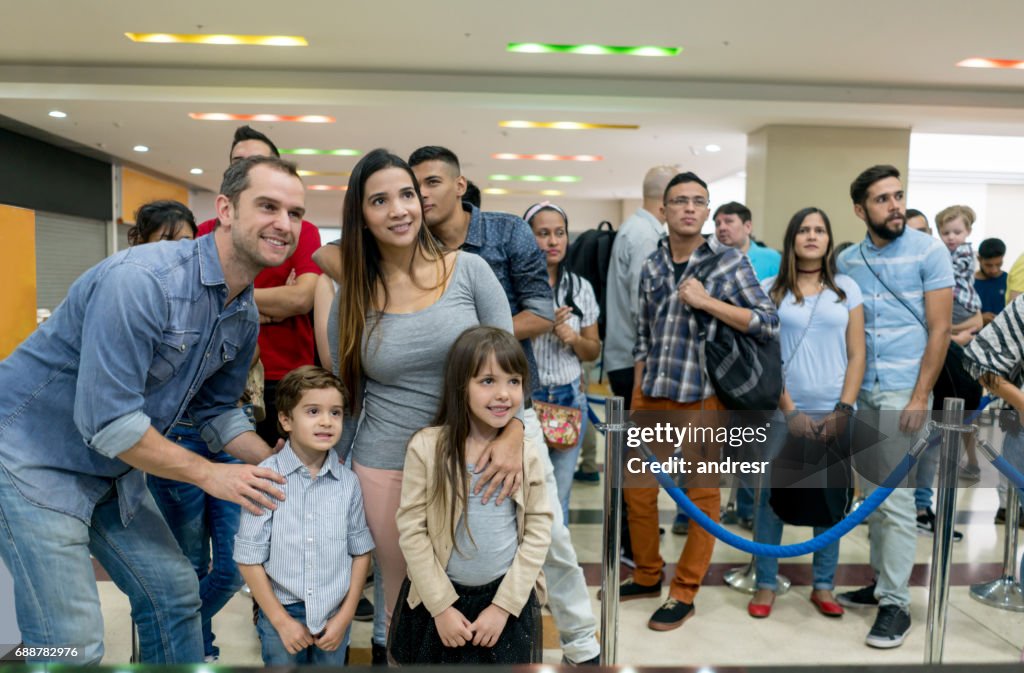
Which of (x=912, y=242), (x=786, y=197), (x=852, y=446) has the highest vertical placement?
(x=786, y=197)

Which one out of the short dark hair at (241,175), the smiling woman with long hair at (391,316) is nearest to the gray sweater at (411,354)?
the smiling woman with long hair at (391,316)

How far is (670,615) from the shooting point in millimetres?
3086

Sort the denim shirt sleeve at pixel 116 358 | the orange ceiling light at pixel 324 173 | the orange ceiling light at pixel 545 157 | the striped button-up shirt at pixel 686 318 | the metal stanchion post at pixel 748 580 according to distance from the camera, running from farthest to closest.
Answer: the orange ceiling light at pixel 324 173, the orange ceiling light at pixel 545 157, the metal stanchion post at pixel 748 580, the striped button-up shirt at pixel 686 318, the denim shirt sleeve at pixel 116 358

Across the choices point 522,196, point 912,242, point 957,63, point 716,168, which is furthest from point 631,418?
point 522,196

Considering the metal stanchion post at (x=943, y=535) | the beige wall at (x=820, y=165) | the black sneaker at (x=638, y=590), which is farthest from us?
the beige wall at (x=820, y=165)

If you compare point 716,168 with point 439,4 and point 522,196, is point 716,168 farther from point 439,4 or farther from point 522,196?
point 439,4

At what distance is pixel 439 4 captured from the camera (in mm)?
6137

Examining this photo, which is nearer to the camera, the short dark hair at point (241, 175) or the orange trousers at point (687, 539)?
the short dark hair at point (241, 175)

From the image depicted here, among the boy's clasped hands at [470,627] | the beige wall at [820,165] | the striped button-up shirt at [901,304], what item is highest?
the beige wall at [820,165]

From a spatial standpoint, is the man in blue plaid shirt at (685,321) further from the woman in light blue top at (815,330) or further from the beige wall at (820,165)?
the beige wall at (820,165)

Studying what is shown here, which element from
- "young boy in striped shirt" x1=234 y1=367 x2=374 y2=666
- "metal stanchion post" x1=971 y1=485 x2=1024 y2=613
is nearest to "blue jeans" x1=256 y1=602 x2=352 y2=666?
"young boy in striped shirt" x1=234 y1=367 x2=374 y2=666

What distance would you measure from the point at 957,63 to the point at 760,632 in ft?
23.0

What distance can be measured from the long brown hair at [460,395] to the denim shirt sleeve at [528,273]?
0.67m

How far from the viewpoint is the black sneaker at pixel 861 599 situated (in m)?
3.33
